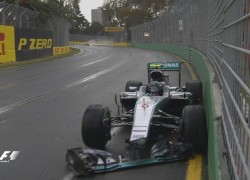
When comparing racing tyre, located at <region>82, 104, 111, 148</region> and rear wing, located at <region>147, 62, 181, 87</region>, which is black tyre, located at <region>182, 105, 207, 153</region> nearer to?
racing tyre, located at <region>82, 104, 111, 148</region>

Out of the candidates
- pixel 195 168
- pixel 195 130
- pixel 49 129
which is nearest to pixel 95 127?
pixel 195 130

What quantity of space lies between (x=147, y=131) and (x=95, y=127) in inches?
32.5

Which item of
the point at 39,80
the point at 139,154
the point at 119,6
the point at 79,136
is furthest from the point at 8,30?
the point at 119,6

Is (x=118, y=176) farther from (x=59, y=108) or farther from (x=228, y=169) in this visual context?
(x=59, y=108)

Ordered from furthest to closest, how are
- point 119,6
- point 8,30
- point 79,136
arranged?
1. point 119,6
2. point 8,30
3. point 79,136

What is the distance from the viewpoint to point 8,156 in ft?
22.7

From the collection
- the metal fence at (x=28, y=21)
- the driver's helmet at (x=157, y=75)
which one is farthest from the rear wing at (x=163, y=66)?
the metal fence at (x=28, y=21)

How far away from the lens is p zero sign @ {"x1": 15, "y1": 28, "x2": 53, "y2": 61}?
31656mm

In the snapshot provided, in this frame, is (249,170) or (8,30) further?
(8,30)

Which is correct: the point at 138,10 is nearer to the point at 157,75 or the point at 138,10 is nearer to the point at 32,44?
the point at 32,44

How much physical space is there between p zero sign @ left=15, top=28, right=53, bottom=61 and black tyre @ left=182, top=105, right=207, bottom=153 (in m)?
25.7

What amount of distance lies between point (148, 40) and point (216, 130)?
6261cm

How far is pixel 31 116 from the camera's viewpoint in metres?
10.3

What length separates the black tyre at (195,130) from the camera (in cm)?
633
